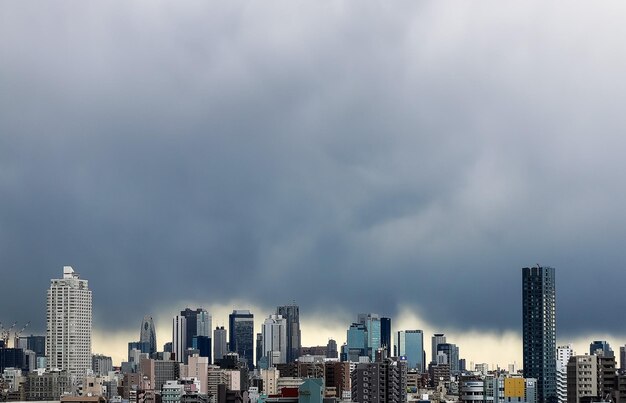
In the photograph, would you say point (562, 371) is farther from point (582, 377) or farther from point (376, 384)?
point (376, 384)

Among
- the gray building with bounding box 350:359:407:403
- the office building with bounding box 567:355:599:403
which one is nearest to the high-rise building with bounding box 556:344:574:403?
the office building with bounding box 567:355:599:403

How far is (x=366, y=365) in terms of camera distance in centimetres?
11150

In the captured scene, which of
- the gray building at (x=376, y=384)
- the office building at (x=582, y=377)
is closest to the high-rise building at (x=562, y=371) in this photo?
the office building at (x=582, y=377)

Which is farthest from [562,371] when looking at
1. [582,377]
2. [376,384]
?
[376,384]

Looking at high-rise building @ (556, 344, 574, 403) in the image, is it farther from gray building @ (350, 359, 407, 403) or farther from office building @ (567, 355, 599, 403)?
gray building @ (350, 359, 407, 403)

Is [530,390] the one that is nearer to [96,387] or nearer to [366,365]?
[366,365]

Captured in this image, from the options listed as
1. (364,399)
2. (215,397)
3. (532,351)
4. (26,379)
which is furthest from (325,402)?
(26,379)

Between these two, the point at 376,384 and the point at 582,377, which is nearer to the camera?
the point at 376,384

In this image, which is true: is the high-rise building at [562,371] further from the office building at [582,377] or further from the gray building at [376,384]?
the gray building at [376,384]

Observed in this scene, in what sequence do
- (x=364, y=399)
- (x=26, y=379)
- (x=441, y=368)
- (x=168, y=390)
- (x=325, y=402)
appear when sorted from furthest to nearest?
(x=441, y=368), (x=26, y=379), (x=168, y=390), (x=364, y=399), (x=325, y=402)

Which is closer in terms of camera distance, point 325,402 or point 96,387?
point 325,402

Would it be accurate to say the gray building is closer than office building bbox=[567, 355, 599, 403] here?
Yes

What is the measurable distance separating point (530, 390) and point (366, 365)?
28781mm

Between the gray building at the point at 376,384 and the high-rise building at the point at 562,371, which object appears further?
the high-rise building at the point at 562,371
